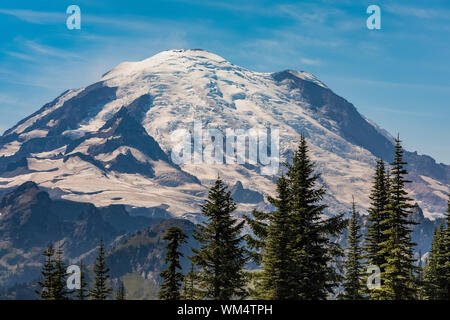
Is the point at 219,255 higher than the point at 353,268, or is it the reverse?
the point at 219,255

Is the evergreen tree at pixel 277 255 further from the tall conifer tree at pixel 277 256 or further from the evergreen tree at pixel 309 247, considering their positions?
the evergreen tree at pixel 309 247

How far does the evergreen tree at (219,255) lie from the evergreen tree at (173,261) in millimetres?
2675

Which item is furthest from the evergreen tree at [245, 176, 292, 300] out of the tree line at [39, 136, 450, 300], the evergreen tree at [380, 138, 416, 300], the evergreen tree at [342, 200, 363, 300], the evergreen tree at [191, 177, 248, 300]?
the evergreen tree at [342, 200, 363, 300]

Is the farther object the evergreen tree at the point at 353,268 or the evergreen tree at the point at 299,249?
the evergreen tree at the point at 353,268

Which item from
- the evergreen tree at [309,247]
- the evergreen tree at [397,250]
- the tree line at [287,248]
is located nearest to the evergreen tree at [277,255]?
the tree line at [287,248]

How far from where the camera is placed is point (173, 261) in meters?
49.1

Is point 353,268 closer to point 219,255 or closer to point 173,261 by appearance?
point 173,261

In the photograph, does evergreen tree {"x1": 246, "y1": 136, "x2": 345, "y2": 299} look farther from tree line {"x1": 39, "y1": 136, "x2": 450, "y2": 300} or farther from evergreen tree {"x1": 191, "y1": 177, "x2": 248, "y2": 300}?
evergreen tree {"x1": 191, "y1": 177, "x2": 248, "y2": 300}

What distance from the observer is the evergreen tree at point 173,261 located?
4791 centimetres

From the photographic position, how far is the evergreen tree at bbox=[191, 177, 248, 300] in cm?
4488

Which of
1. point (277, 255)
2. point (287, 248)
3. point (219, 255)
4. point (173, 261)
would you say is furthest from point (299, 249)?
point (173, 261)

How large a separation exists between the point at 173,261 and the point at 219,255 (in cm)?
561

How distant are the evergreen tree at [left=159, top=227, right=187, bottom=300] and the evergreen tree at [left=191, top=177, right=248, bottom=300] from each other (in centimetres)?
267
